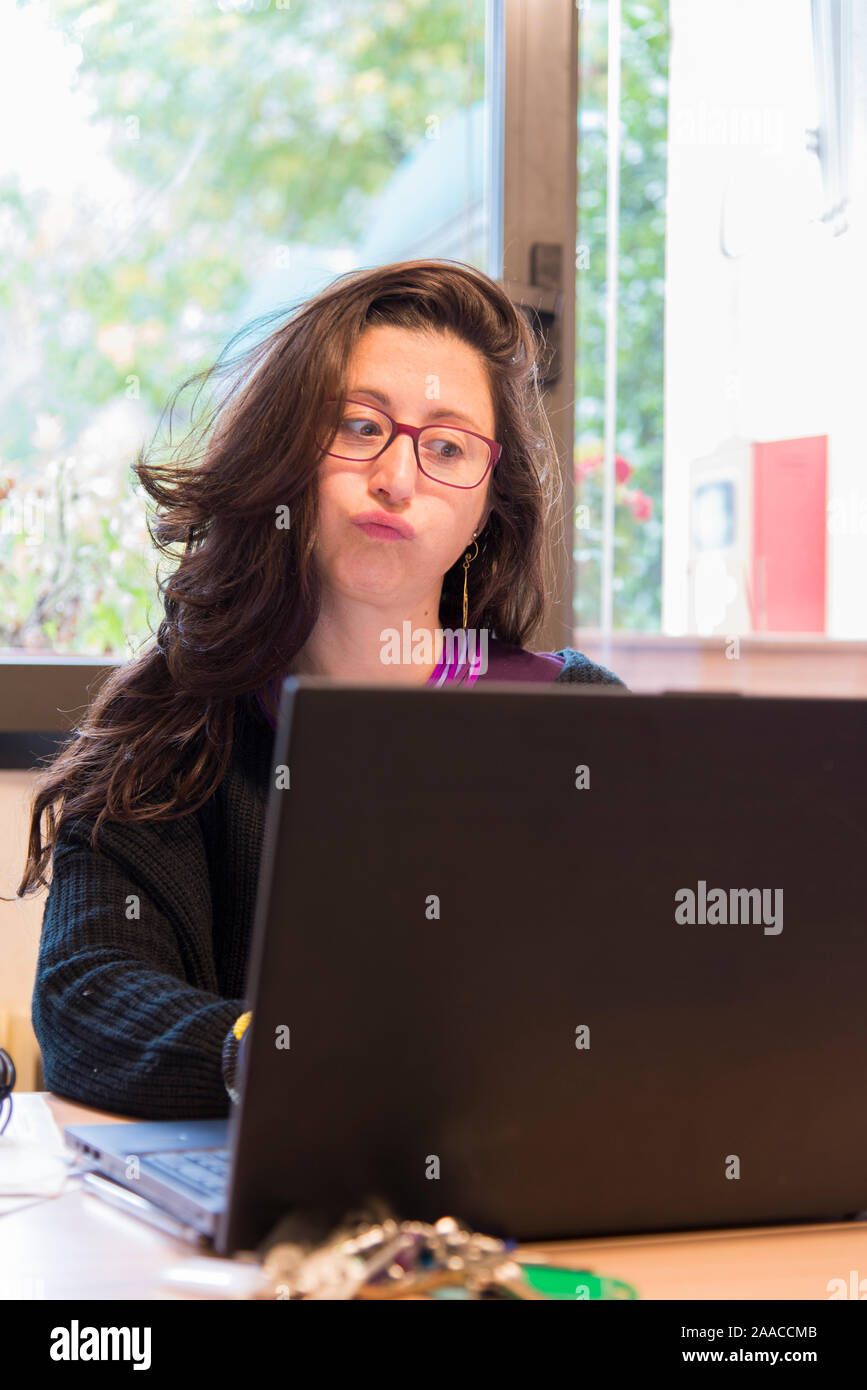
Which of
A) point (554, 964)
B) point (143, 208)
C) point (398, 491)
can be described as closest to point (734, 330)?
point (143, 208)

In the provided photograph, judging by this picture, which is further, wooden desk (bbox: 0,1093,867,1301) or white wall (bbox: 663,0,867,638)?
white wall (bbox: 663,0,867,638)

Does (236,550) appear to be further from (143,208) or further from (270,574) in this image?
(143,208)

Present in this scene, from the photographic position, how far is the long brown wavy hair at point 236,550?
1.35 meters

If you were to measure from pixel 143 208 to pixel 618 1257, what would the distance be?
1.88m

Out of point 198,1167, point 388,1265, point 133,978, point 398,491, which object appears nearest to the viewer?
point 388,1265

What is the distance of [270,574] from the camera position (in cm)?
141

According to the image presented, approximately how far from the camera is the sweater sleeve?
0.97m

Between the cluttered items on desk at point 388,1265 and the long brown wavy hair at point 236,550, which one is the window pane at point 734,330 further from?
the cluttered items on desk at point 388,1265

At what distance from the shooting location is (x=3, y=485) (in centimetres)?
210

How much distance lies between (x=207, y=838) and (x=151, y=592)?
893mm

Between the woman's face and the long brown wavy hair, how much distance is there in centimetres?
2

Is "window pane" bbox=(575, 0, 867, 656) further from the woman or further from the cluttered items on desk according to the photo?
the cluttered items on desk

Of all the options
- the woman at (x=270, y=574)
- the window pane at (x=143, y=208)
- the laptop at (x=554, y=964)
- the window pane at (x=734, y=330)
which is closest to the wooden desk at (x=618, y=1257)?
the laptop at (x=554, y=964)

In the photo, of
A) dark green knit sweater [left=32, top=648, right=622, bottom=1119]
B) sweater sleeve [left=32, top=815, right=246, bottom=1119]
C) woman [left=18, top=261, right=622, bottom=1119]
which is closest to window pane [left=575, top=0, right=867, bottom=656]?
woman [left=18, top=261, right=622, bottom=1119]
